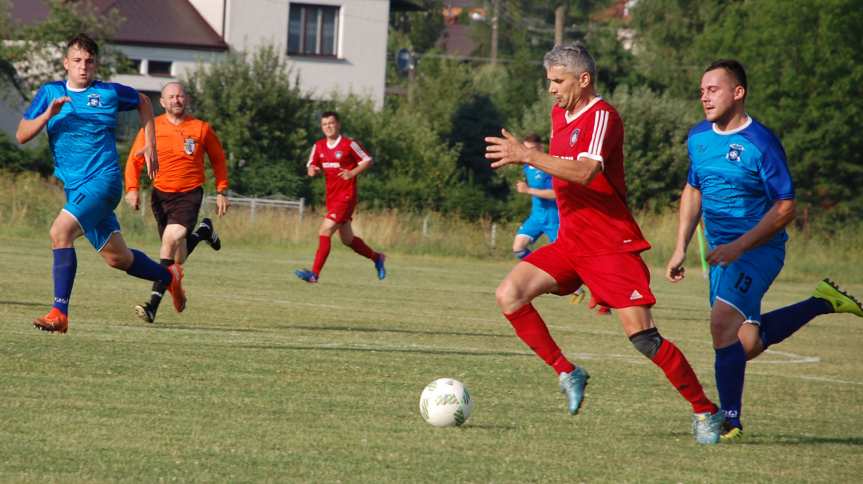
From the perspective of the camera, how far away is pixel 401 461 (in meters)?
6.37

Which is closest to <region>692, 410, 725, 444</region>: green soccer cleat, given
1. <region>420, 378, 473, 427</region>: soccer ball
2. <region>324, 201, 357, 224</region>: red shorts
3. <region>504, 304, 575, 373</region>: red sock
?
<region>504, 304, 575, 373</region>: red sock

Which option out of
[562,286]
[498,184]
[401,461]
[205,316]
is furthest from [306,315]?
[498,184]

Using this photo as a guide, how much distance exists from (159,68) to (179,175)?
35.5 meters

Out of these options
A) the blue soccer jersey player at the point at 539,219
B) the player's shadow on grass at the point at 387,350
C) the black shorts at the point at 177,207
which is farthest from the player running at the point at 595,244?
the blue soccer jersey player at the point at 539,219

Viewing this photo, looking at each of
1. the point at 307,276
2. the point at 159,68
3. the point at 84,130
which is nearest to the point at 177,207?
the point at 84,130

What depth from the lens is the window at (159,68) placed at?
47.7 metres

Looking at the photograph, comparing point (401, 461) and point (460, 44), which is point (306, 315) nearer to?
point (401, 461)

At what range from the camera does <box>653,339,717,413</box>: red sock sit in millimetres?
7469

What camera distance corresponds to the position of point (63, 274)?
10250 mm

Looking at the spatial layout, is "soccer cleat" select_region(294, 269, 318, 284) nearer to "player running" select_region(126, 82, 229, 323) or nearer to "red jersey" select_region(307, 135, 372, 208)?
"red jersey" select_region(307, 135, 372, 208)

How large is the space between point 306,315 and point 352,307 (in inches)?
57.6

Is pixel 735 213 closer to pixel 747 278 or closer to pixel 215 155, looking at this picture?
pixel 747 278

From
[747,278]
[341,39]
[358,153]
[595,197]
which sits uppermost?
[341,39]

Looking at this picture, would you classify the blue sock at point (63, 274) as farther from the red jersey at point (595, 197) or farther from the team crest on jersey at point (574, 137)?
the team crest on jersey at point (574, 137)
